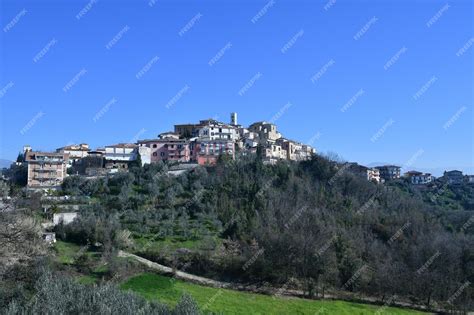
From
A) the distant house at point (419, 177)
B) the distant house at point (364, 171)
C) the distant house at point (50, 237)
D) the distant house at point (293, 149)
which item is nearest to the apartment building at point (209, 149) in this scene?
the distant house at point (293, 149)

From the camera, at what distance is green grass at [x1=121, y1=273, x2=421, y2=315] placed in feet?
107

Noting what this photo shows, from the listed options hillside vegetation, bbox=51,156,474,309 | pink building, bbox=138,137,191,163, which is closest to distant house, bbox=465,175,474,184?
hillside vegetation, bbox=51,156,474,309

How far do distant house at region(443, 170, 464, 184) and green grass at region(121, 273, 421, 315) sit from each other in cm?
7672

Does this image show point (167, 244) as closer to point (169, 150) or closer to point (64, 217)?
point (64, 217)

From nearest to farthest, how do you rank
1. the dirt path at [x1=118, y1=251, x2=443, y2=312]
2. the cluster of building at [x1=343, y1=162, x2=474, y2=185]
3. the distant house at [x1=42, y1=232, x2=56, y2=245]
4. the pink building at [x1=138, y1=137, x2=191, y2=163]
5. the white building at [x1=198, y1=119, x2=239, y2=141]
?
the dirt path at [x1=118, y1=251, x2=443, y2=312] < the distant house at [x1=42, y1=232, x2=56, y2=245] < the pink building at [x1=138, y1=137, x2=191, y2=163] < the white building at [x1=198, y1=119, x2=239, y2=141] < the cluster of building at [x1=343, y1=162, x2=474, y2=185]

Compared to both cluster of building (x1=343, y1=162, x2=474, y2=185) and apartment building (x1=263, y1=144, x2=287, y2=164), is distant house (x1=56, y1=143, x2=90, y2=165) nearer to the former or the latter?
apartment building (x1=263, y1=144, x2=287, y2=164)

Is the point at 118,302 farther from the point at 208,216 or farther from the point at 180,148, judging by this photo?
the point at 180,148

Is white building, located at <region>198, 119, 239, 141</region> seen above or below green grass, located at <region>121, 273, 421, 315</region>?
above

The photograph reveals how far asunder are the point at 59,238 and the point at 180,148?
37.6m

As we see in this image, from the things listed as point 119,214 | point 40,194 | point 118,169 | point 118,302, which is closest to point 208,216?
point 119,214

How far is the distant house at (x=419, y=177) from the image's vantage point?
109 m

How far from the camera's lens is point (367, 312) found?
3478cm

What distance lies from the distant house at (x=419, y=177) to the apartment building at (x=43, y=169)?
245 ft

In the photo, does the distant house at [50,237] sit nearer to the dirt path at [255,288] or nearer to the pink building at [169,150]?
the dirt path at [255,288]
